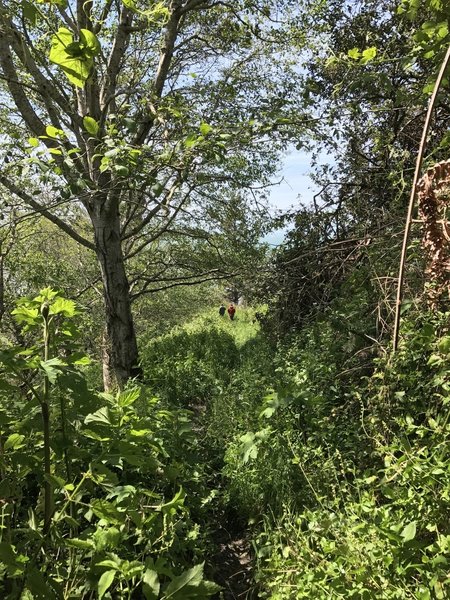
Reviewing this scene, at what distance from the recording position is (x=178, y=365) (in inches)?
298

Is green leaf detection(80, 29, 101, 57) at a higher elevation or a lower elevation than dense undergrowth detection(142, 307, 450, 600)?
higher

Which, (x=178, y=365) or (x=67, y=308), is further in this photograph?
(x=178, y=365)

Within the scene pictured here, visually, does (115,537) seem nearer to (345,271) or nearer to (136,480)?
(136,480)

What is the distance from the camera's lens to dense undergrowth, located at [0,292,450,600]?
166 cm

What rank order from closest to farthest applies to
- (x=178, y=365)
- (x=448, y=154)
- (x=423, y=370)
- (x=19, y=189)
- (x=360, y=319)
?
(x=423, y=370)
(x=448, y=154)
(x=360, y=319)
(x=19, y=189)
(x=178, y=365)

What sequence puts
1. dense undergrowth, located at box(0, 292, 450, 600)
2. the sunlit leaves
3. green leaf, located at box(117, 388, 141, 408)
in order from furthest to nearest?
green leaf, located at box(117, 388, 141, 408), dense undergrowth, located at box(0, 292, 450, 600), the sunlit leaves

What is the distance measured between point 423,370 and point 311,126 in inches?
111

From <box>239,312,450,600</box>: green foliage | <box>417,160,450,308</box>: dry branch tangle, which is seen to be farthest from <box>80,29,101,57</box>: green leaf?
<box>239,312,450,600</box>: green foliage

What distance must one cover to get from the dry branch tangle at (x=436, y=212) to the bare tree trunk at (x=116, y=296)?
4223 millimetres

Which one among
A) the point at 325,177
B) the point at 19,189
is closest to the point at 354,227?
the point at 325,177

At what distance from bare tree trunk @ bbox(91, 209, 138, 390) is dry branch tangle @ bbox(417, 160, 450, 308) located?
4.22 metres

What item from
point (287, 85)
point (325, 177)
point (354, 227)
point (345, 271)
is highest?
point (287, 85)

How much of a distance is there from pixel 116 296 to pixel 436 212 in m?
4.46

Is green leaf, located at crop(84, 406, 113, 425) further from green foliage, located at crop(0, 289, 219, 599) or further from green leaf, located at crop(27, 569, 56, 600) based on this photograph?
green leaf, located at crop(27, 569, 56, 600)
